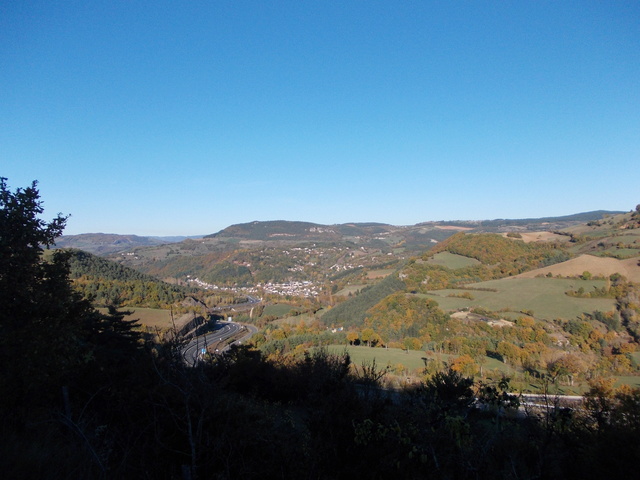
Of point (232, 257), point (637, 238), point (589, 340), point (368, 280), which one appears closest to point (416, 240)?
point (368, 280)

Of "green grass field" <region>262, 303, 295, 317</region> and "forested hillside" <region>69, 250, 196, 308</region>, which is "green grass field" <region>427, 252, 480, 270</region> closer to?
"green grass field" <region>262, 303, 295, 317</region>

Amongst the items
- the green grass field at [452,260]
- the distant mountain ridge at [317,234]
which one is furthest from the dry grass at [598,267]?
the distant mountain ridge at [317,234]

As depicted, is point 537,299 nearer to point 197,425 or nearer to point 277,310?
point 197,425

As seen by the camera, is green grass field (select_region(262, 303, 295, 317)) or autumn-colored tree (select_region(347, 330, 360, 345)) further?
green grass field (select_region(262, 303, 295, 317))

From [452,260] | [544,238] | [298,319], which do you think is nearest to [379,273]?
[452,260]

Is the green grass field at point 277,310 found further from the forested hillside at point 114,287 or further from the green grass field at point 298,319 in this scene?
the forested hillside at point 114,287

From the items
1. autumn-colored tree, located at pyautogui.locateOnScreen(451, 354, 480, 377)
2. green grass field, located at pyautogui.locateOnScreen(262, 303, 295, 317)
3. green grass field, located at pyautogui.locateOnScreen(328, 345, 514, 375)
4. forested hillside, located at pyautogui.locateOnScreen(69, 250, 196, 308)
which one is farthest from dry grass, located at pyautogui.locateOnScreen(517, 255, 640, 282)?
forested hillside, located at pyautogui.locateOnScreen(69, 250, 196, 308)
